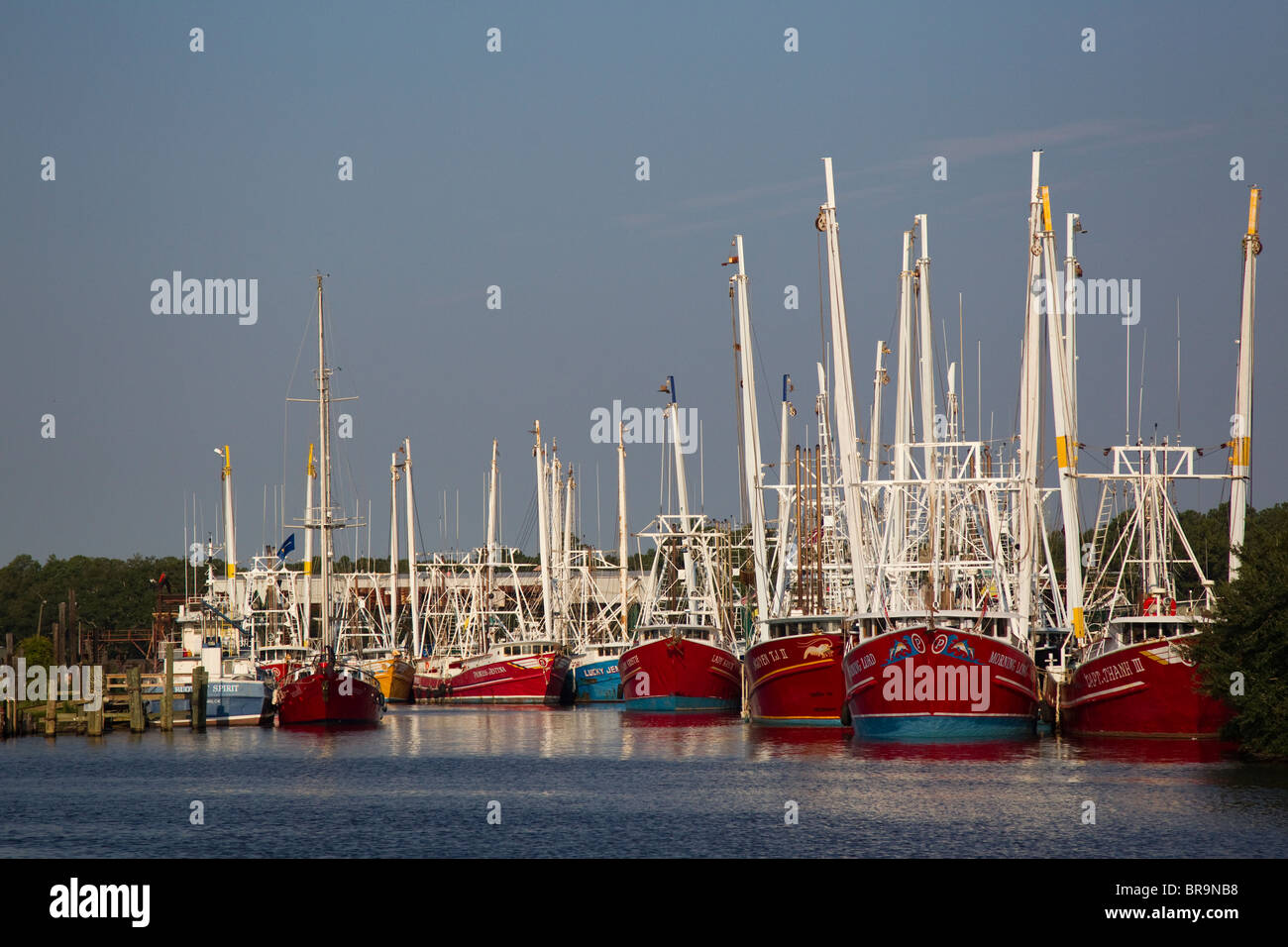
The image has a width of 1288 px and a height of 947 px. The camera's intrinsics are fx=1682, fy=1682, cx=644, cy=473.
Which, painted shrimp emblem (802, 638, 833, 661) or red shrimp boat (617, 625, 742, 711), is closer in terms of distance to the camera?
painted shrimp emblem (802, 638, 833, 661)

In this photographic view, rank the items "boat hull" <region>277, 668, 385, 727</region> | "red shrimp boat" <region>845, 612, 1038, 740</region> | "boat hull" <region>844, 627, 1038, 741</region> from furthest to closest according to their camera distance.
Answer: "boat hull" <region>277, 668, 385, 727</region>, "boat hull" <region>844, 627, 1038, 741</region>, "red shrimp boat" <region>845, 612, 1038, 740</region>

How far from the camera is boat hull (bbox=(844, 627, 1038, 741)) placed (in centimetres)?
5503

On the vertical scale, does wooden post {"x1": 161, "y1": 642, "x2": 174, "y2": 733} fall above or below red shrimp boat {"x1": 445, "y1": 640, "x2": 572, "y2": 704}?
above

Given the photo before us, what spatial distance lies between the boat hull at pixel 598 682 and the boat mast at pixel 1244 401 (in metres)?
61.9

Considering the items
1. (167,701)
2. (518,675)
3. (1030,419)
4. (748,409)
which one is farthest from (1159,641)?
(518,675)

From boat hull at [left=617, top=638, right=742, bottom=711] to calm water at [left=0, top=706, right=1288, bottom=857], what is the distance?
1885 centimetres

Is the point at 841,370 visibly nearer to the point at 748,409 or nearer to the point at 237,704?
the point at 748,409

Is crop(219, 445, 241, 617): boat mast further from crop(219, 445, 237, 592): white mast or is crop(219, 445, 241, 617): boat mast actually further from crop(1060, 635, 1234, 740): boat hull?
crop(1060, 635, 1234, 740): boat hull

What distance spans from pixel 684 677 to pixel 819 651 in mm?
20019

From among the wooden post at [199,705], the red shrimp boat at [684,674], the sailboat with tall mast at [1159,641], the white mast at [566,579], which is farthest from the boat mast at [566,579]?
the sailboat with tall mast at [1159,641]

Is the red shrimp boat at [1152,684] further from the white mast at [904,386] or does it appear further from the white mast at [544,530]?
the white mast at [544,530]

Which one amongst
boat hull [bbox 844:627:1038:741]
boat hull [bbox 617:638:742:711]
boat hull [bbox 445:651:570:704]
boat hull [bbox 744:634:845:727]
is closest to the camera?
boat hull [bbox 844:627:1038:741]

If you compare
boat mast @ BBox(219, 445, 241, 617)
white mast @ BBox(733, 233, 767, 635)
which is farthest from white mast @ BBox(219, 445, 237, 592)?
white mast @ BBox(733, 233, 767, 635)
